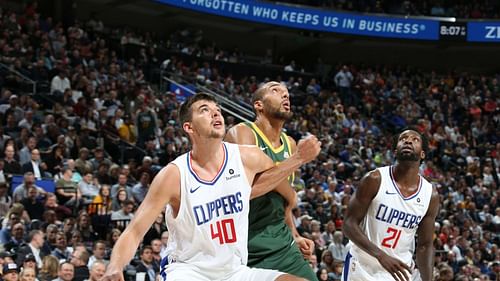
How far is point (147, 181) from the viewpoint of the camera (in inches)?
478

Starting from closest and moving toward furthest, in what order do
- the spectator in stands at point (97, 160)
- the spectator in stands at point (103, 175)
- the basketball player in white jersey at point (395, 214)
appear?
the basketball player in white jersey at point (395, 214) → the spectator in stands at point (103, 175) → the spectator in stands at point (97, 160)

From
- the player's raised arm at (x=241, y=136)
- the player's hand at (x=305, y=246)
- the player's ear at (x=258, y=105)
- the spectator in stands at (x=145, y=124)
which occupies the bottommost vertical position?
the spectator in stands at (x=145, y=124)

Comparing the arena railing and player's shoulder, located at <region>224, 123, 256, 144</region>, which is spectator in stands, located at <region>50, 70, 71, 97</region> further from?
player's shoulder, located at <region>224, 123, 256, 144</region>

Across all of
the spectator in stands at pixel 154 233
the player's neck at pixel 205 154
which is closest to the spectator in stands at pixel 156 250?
the spectator in stands at pixel 154 233

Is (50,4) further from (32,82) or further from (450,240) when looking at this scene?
(450,240)

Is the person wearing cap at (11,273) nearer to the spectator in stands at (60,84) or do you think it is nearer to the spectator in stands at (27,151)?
the spectator in stands at (27,151)

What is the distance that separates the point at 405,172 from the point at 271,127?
4.30ft

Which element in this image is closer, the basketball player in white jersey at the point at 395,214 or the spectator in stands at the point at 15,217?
the basketball player in white jersey at the point at 395,214

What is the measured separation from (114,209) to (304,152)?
7.31 metres

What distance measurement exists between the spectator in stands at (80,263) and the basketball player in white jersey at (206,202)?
444 centimetres

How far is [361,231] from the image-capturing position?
6148 millimetres

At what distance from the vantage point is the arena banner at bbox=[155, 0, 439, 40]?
2369 cm

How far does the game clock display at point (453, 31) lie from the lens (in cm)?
2694

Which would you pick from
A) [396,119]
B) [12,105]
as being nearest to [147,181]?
[12,105]
